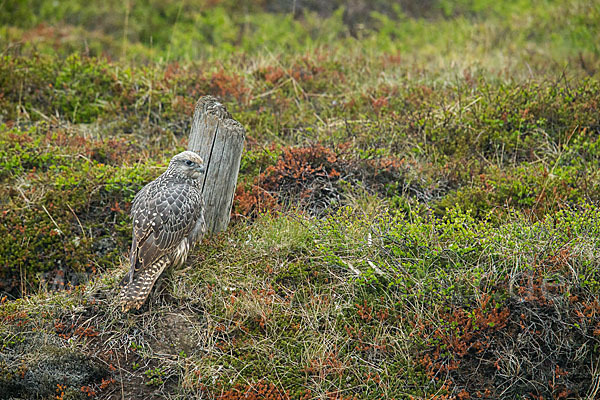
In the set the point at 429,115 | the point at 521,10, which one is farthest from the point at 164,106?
the point at 521,10

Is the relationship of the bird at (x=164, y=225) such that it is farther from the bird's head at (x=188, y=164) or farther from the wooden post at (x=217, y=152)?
the wooden post at (x=217, y=152)

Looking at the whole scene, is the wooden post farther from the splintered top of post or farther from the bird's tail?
the bird's tail

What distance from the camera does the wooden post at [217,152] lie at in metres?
6.69

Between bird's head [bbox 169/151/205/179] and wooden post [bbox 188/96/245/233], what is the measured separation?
0.73 ft

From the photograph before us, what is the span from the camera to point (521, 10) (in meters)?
14.8

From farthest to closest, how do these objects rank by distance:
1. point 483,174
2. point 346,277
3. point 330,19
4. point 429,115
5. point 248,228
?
point 330,19, point 429,115, point 483,174, point 248,228, point 346,277

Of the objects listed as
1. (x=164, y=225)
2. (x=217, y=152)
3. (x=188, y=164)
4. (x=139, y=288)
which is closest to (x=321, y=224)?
(x=217, y=152)

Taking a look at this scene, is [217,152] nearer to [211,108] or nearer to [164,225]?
[211,108]

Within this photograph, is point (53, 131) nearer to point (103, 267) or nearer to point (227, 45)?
point (103, 267)

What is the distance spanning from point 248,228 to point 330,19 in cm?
912

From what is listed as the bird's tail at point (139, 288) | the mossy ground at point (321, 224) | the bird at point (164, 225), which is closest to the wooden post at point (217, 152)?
the bird at point (164, 225)

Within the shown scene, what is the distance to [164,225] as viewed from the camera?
6.21 metres

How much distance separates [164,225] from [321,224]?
1.84 m

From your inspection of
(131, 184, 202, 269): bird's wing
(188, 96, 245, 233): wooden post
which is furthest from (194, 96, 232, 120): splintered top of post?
(131, 184, 202, 269): bird's wing
